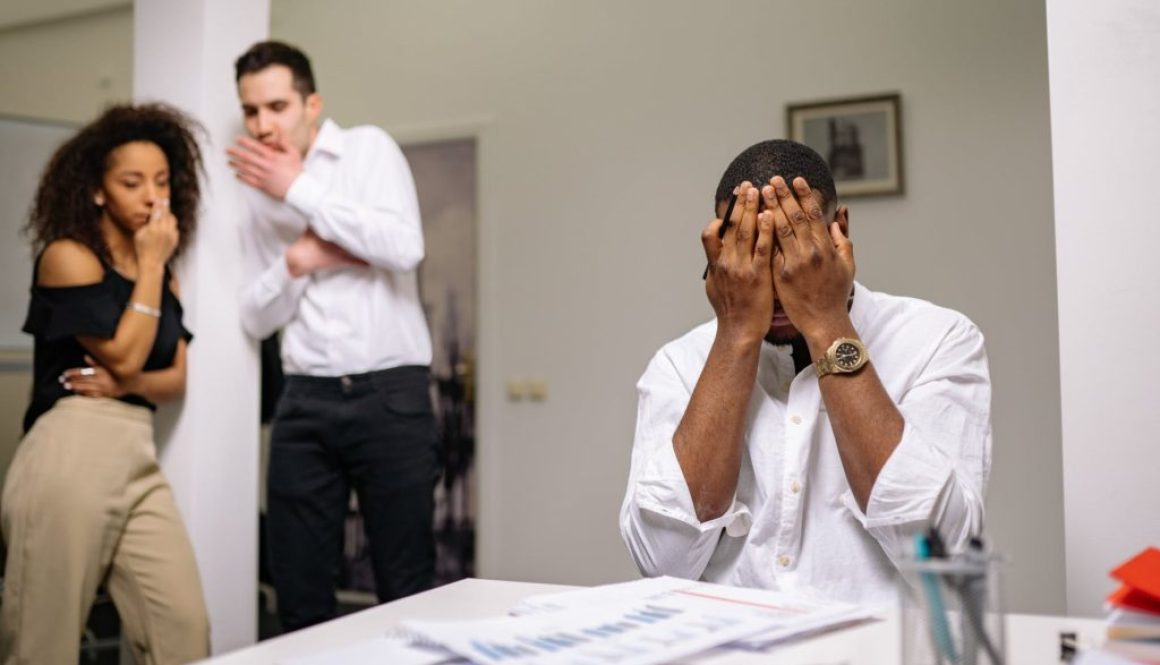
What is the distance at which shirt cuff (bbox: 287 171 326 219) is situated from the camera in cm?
281

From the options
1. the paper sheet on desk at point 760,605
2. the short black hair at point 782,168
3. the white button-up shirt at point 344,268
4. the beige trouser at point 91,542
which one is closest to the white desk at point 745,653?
the paper sheet on desk at point 760,605

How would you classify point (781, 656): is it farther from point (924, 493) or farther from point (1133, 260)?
point (1133, 260)

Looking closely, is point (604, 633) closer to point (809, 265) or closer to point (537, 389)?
point (809, 265)

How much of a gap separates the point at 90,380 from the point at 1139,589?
2332mm

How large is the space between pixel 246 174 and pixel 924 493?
2102 mm

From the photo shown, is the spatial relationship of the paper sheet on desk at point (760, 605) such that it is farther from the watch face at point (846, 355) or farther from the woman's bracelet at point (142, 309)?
the woman's bracelet at point (142, 309)

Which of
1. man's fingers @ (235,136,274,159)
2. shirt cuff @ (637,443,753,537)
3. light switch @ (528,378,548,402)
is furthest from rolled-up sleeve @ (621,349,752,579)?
light switch @ (528,378,548,402)

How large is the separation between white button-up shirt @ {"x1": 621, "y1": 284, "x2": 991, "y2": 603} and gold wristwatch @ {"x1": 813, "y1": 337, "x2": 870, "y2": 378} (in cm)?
9

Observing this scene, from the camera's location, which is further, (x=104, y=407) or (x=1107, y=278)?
(x=104, y=407)

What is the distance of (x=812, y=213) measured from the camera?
5.22ft

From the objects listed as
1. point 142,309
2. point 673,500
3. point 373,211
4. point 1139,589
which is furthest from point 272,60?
point 1139,589

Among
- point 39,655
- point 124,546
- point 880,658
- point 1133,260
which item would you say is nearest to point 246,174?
point 124,546

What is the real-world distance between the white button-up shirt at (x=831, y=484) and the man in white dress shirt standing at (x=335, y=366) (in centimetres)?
128

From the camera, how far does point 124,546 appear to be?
101 inches
